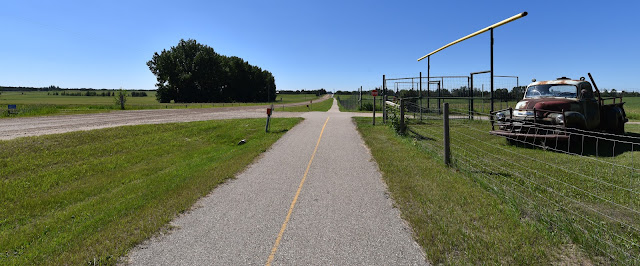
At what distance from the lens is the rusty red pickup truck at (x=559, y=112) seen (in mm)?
10680

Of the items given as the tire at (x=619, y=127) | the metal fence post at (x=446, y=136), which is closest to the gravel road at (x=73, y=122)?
the metal fence post at (x=446, y=136)

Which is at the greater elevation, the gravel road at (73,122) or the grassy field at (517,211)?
the gravel road at (73,122)

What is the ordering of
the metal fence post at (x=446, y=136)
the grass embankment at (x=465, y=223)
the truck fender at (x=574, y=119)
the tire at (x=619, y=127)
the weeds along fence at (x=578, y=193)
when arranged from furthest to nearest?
1. the tire at (x=619, y=127)
2. the truck fender at (x=574, y=119)
3. the metal fence post at (x=446, y=136)
4. the weeds along fence at (x=578, y=193)
5. the grass embankment at (x=465, y=223)

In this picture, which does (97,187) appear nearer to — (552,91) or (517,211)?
(517,211)

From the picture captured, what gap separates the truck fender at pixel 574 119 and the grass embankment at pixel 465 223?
571cm

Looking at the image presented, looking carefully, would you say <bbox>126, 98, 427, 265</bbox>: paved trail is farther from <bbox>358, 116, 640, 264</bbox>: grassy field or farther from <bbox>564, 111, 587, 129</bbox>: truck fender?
<bbox>564, 111, 587, 129</bbox>: truck fender

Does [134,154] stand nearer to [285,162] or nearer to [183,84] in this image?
[285,162]

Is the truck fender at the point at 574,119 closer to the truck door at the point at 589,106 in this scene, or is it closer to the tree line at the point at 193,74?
the truck door at the point at 589,106

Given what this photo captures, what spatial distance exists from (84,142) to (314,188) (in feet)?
49.2

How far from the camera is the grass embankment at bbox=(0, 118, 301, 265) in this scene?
15.4ft

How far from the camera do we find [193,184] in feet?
24.7

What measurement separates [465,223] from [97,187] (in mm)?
9758

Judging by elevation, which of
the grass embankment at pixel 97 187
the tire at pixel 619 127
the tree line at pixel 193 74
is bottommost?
the grass embankment at pixel 97 187

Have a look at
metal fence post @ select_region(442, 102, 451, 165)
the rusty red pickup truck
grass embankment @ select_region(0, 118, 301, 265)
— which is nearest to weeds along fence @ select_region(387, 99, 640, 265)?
metal fence post @ select_region(442, 102, 451, 165)
